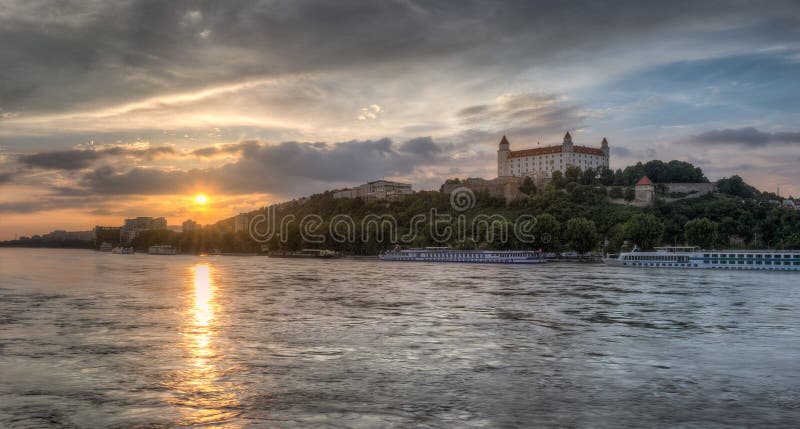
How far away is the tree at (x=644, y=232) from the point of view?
98.2m

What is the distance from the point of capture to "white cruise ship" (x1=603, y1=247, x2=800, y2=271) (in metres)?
71.8

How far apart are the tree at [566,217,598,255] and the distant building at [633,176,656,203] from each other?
123ft

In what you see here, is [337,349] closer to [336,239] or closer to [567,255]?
[567,255]

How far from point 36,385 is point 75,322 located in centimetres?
1237

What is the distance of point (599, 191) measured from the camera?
458 feet

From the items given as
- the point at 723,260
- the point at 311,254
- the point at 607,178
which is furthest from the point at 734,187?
the point at 311,254

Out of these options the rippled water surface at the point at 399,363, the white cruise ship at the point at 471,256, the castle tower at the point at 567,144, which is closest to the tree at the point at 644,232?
the white cruise ship at the point at 471,256

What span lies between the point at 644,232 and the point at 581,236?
950cm

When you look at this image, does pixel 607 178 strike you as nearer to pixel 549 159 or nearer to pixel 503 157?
pixel 549 159

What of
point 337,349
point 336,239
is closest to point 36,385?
point 337,349

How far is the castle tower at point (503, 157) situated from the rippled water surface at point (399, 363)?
149 metres

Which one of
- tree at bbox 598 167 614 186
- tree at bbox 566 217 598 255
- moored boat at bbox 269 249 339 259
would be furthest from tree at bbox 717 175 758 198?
moored boat at bbox 269 249 339 259

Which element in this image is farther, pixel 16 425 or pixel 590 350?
pixel 590 350

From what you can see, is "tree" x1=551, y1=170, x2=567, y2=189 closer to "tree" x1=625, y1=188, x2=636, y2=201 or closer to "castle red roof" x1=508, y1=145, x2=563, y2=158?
"tree" x1=625, y1=188, x2=636, y2=201
